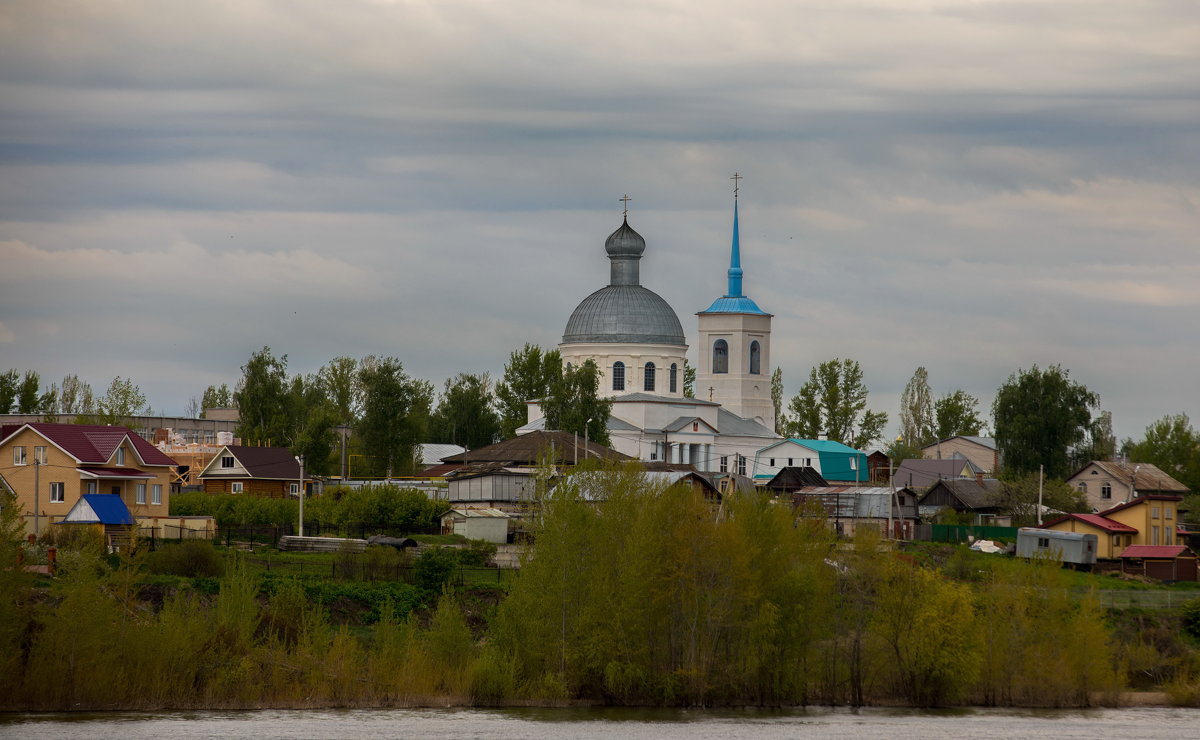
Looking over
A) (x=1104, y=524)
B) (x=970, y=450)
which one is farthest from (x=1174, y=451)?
(x=1104, y=524)

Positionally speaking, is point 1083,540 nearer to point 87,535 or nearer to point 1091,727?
point 1091,727

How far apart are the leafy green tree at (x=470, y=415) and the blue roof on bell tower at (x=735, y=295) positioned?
14679 mm

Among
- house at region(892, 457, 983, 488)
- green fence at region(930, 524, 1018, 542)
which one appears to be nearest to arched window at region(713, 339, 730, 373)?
house at region(892, 457, 983, 488)

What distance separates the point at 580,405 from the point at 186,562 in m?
40.2

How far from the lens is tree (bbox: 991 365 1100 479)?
3595 inches

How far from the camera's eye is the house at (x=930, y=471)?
91938 millimetres

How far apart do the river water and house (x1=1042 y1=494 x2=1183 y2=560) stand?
22971 millimetres

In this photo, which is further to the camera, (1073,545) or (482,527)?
(1073,545)

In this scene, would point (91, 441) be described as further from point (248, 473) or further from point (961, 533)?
point (961, 533)

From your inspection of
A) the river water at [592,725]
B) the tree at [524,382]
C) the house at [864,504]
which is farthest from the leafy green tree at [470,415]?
the river water at [592,725]

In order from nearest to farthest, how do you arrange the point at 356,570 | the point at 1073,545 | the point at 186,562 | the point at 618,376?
the point at 186,562
the point at 356,570
the point at 1073,545
the point at 618,376

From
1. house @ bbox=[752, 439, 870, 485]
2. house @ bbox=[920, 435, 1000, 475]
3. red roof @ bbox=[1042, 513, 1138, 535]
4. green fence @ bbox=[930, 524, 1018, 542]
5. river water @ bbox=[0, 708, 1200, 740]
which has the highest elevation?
house @ bbox=[920, 435, 1000, 475]

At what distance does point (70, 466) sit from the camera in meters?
54.2

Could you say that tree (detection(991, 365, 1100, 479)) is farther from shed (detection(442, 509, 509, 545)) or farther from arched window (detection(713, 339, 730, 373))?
shed (detection(442, 509, 509, 545))
